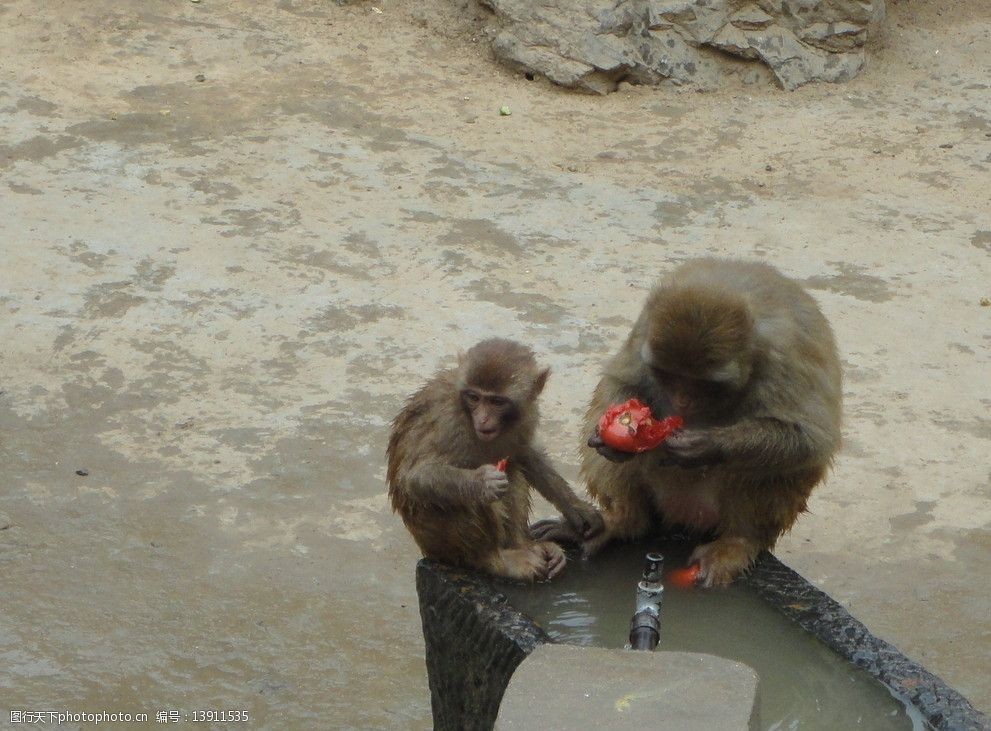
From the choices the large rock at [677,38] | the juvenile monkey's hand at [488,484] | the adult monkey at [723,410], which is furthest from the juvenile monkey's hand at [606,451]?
the large rock at [677,38]

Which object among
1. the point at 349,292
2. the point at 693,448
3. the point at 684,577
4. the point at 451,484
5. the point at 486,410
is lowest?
the point at 349,292

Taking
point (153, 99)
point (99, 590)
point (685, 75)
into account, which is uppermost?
point (685, 75)

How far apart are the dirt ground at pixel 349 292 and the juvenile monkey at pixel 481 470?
4.27ft

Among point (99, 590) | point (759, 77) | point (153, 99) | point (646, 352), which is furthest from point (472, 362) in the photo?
point (759, 77)

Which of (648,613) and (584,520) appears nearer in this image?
(648,613)

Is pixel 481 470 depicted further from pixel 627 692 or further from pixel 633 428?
pixel 627 692

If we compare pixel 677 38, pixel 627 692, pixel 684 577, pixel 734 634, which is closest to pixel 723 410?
pixel 684 577

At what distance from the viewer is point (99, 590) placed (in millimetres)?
6531

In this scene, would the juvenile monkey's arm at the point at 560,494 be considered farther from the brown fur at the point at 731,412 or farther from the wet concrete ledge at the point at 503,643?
the wet concrete ledge at the point at 503,643

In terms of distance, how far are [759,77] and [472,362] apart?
8272 mm

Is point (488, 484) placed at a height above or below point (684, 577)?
above

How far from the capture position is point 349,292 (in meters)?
9.05

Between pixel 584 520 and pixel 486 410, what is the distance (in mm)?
637

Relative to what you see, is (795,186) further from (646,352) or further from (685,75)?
(646,352)
